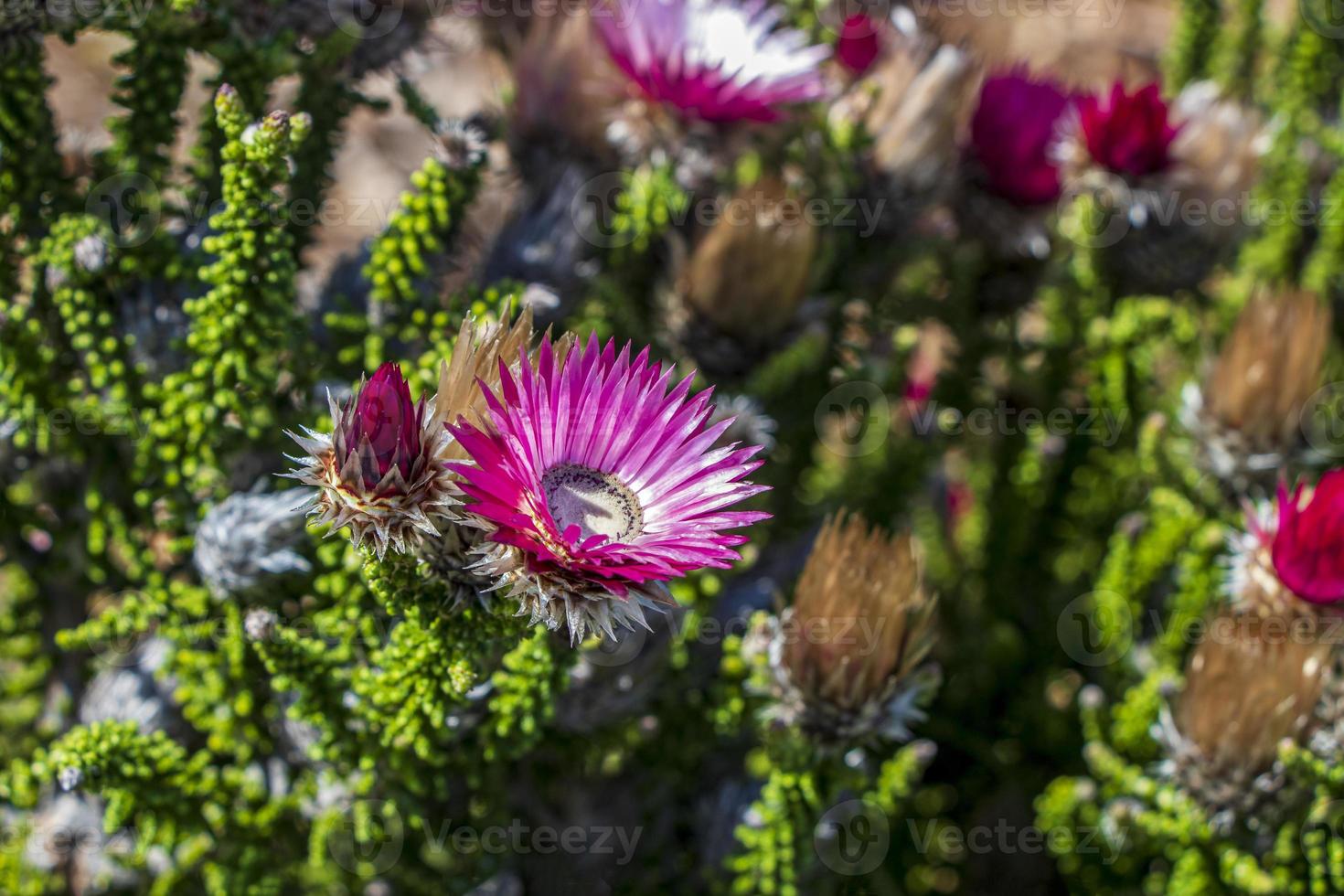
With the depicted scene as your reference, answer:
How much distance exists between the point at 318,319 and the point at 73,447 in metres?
0.51

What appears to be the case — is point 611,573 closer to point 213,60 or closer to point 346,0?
point 346,0

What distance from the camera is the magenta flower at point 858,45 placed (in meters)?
2.89

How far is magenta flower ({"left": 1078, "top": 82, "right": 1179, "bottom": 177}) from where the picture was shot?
2.79 m

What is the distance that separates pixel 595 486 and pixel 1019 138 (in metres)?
1.76

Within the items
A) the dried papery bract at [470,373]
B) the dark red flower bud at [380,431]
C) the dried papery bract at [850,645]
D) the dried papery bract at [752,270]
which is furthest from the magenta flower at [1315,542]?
the dark red flower bud at [380,431]

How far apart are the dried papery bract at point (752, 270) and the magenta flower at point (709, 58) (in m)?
0.21

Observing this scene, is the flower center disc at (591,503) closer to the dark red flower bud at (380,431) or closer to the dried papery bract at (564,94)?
the dark red flower bud at (380,431)

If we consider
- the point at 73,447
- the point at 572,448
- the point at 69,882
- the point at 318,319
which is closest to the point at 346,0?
the point at 318,319

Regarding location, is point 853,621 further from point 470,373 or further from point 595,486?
point 470,373

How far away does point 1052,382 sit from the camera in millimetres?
3191

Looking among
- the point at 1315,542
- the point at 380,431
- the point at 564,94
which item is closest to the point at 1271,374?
the point at 1315,542

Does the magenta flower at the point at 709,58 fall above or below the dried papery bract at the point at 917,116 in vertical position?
above

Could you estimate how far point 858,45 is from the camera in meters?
2.90

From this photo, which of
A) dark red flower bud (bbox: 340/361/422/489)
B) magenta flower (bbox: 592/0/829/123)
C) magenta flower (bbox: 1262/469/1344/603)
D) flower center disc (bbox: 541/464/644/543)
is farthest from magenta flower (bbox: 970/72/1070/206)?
dark red flower bud (bbox: 340/361/422/489)
